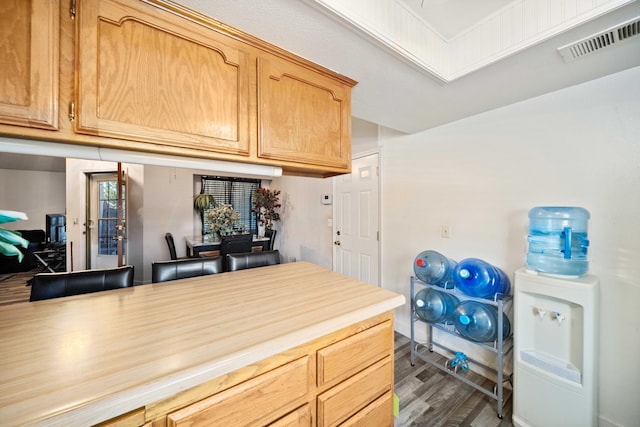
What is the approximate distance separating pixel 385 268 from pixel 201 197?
3.78m

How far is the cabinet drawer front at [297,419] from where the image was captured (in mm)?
847

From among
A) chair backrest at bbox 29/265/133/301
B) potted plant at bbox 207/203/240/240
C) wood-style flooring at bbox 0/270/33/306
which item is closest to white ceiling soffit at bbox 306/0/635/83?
chair backrest at bbox 29/265/133/301

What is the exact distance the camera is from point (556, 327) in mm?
1423

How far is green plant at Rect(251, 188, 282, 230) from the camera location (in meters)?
4.72

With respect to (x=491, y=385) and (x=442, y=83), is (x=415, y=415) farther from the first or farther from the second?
(x=442, y=83)

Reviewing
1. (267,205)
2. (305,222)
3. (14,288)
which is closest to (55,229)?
(14,288)

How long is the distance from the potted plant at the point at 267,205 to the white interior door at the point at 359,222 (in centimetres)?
181

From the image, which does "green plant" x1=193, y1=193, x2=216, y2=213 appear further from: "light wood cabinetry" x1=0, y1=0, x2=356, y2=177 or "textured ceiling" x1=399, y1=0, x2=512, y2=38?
"textured ceiling" x1=399, y1=0, x2=512, y2=38

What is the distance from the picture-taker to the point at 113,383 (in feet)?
2.00

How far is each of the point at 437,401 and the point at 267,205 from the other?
3893 millimetres

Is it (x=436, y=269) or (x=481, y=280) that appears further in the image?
(x=436, y=269)

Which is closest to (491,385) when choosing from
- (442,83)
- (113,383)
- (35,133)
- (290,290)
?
(290,290)

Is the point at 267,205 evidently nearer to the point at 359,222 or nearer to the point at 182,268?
the point at 359,222

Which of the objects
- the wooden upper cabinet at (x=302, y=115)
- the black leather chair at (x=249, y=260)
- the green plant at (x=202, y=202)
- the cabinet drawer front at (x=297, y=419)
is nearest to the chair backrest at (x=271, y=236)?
the green plant at (x=202, y=202)
